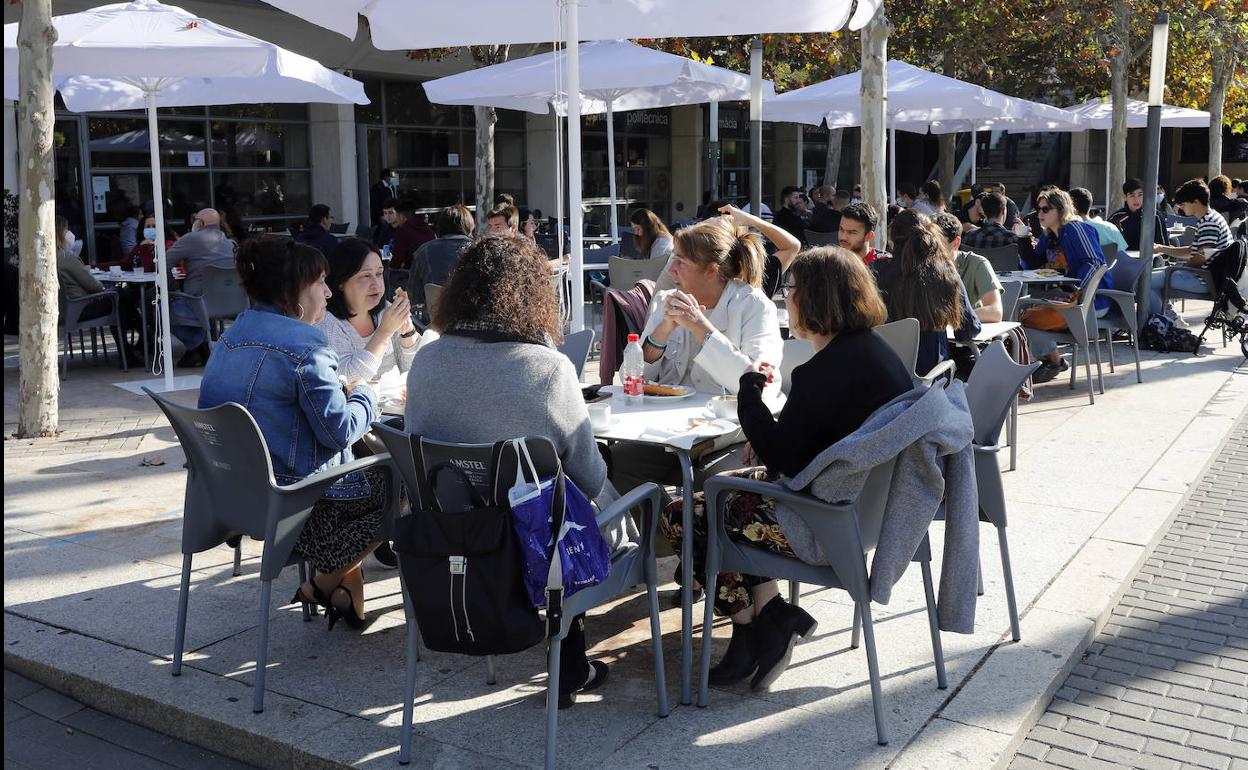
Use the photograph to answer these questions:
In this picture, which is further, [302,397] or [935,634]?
[302,397]

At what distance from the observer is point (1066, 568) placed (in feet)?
15.5

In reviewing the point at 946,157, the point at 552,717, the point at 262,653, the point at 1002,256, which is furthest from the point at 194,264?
the point at 946,157

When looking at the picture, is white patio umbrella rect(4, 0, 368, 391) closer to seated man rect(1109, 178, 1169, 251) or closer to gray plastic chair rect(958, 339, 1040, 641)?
gray plastic chair rect(958, 339, 1040, 641)

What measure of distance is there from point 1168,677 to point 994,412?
3.51 ft

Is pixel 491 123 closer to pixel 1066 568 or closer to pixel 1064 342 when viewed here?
pixel 1064 342

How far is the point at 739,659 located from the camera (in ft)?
12.2

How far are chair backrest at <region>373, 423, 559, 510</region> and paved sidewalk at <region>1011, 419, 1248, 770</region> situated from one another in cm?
167

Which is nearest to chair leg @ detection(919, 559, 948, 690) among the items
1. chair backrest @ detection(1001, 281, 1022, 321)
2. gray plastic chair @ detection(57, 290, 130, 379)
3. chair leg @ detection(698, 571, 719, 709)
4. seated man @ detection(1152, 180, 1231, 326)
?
chair leg @ detection(698, 571, 719, 709)

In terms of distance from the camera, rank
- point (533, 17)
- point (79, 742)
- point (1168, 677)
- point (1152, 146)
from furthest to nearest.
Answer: point (1152, 146) → point (533, 17) → point (1168, 677) → point (79, 742)

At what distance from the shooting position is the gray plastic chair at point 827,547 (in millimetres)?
3273

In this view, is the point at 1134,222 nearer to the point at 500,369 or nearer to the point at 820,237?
the point at 820,237

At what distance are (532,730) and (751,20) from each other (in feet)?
12.1

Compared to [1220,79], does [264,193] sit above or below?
below

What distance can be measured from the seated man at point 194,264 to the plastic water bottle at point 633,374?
623 centimetres
